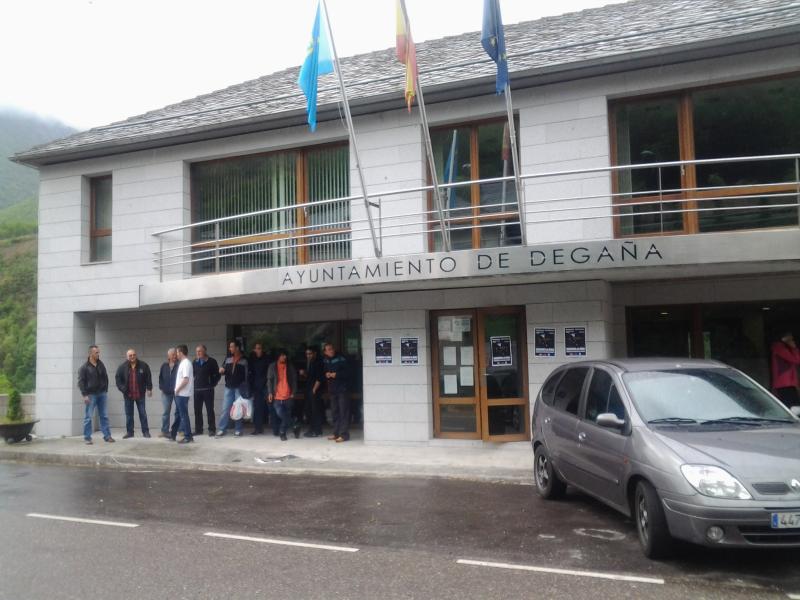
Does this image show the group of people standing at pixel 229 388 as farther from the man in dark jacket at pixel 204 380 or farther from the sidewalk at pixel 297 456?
the sidewalk at pixel 297 456

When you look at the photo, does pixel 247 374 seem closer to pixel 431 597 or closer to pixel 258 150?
pixel 258 150

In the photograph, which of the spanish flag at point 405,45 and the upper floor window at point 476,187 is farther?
Result: the upper floor window at point 476,187

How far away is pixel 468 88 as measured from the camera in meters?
12.5

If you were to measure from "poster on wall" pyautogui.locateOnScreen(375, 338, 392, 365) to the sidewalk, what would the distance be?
1493 mm

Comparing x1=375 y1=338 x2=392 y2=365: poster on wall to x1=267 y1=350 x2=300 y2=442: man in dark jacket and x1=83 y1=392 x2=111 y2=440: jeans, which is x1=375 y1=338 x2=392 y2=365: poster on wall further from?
x1=83 y1=392 x2=111 y2=440: jeans

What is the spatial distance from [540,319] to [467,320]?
4.39 ft

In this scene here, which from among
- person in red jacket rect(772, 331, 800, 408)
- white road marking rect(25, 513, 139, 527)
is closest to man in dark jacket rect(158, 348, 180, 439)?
white road marking rect(25, 513, 139, 527)

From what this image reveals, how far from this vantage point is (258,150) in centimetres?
1463

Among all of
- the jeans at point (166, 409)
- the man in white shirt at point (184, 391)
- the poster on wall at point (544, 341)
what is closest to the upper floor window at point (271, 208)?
the man in white shirt at point (184, 391)

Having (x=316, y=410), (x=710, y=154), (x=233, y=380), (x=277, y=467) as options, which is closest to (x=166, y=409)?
(x=233, y=380)

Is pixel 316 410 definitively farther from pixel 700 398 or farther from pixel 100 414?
pixel 700 398

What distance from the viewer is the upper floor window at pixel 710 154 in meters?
11.4

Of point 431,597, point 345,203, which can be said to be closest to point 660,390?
point 431,597

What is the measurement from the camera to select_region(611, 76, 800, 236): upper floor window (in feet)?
37.3
